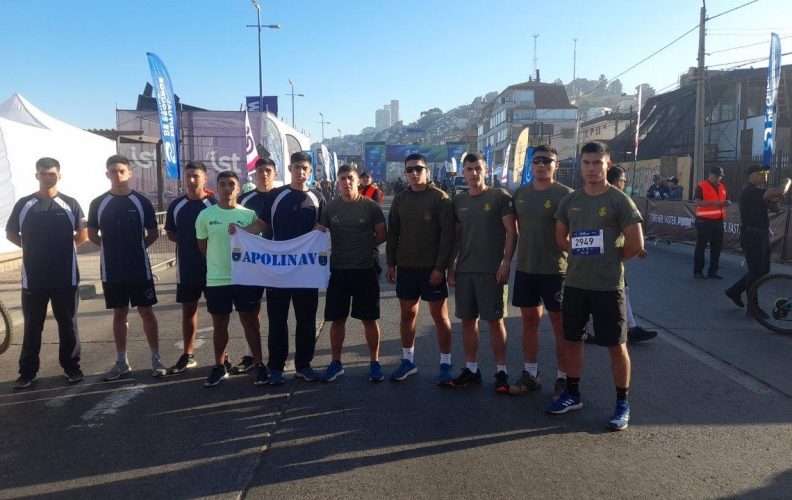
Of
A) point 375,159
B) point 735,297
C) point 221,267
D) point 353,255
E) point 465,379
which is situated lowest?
point 465,379

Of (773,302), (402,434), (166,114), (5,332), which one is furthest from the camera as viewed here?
(166,114)

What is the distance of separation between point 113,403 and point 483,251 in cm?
329

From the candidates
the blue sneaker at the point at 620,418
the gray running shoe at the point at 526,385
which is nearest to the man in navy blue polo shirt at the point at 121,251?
the gray running shoe at the point at 526,385

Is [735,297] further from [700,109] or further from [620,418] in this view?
[700,109]

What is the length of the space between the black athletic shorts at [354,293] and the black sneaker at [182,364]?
1498mm

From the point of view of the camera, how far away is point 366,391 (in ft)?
16.7

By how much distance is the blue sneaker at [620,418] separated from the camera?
13.8 feet

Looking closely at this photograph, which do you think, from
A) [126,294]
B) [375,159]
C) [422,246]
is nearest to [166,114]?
[126,294]

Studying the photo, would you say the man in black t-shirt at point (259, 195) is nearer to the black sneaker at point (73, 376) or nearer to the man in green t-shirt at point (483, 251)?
the black sneaker at point (73, 376)

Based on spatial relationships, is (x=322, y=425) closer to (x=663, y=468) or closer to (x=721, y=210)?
(x=663, y=468)

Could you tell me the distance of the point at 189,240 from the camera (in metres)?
5.52

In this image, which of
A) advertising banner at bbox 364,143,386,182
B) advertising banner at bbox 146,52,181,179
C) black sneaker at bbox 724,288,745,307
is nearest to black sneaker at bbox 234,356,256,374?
black sneaker at bbox 724,288,745,307

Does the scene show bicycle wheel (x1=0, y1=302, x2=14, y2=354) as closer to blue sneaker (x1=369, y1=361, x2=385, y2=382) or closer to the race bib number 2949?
blue sneaker (x1=369, y1=361, x2=385, y2=382)

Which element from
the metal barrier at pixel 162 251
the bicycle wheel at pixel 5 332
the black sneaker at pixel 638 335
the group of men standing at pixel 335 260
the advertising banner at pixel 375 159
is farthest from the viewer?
the advertising banner at pixel 375 159
